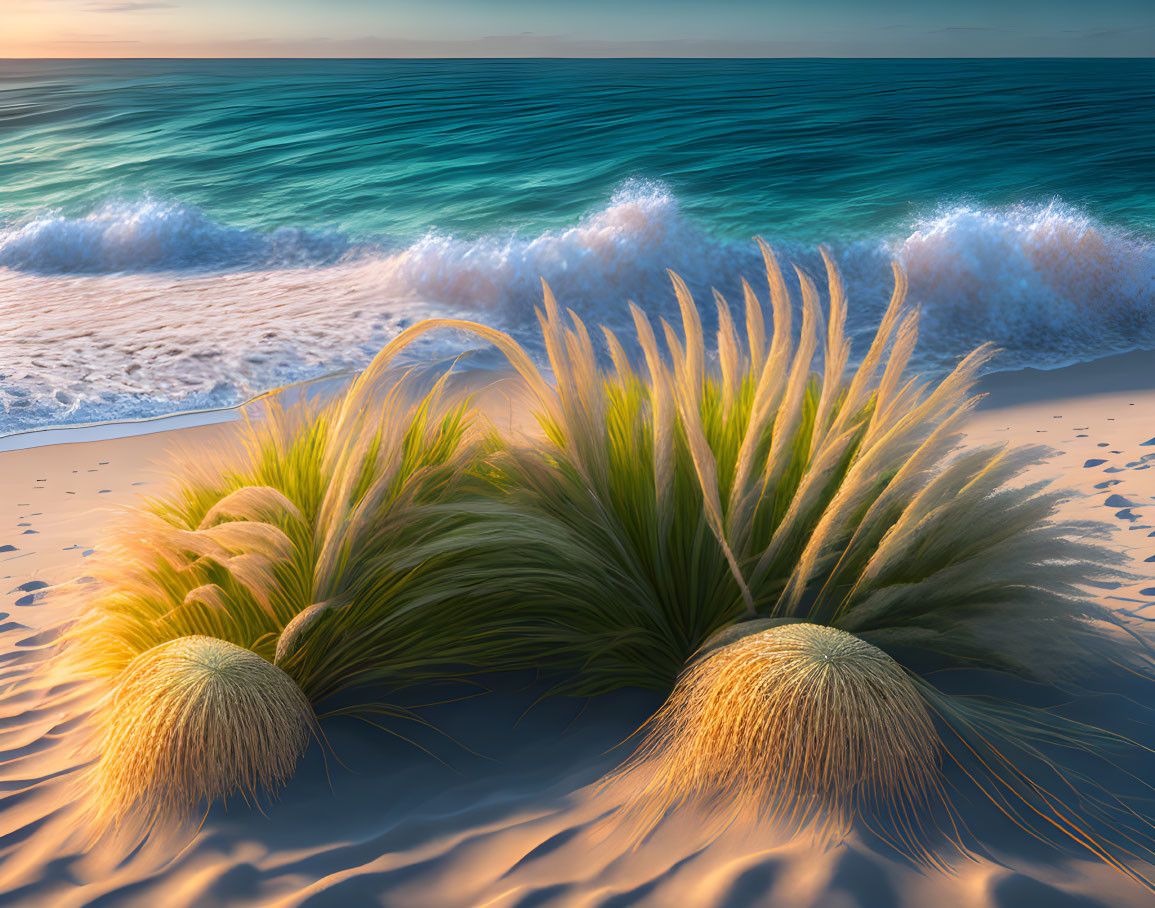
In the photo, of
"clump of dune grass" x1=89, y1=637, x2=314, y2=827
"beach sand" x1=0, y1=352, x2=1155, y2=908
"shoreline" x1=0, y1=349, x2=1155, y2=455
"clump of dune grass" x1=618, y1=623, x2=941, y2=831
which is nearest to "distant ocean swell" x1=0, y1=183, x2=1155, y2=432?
"shoreline" x1=0, y1=349, x2=1155, y2=455

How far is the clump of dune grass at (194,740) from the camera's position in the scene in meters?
2.10

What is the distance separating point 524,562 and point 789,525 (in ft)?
2.55

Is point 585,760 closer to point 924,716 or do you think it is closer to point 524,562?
point 524,562

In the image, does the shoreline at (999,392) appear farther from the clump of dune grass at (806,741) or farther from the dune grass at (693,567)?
the clump of dune grass at (806,741)

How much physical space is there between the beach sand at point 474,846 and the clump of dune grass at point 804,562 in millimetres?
117

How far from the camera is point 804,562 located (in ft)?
7.24

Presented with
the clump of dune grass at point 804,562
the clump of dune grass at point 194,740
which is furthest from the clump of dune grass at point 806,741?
the clump of dune grass at point 194,740

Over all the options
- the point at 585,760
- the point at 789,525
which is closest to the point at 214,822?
the point at 585,760

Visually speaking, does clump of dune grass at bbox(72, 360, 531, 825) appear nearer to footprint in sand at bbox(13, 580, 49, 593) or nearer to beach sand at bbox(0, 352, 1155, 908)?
beach sand at bbox(0, 352, 1155, 908)

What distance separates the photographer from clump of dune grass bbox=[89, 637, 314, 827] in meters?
2.10

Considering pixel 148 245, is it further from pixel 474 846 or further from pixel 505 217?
pixel 474 846

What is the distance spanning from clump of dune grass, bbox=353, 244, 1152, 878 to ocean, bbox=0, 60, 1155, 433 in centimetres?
460

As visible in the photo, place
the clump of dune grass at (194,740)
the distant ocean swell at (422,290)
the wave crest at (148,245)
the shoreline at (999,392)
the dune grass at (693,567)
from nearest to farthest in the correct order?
the dune grass at (693,567), the clump of dune grass at (194,740), the shoreline at (999,392), the distant ocean swell at (422,290), the wave crest at (148,245)

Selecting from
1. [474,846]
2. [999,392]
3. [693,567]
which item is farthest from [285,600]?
[999,392]
